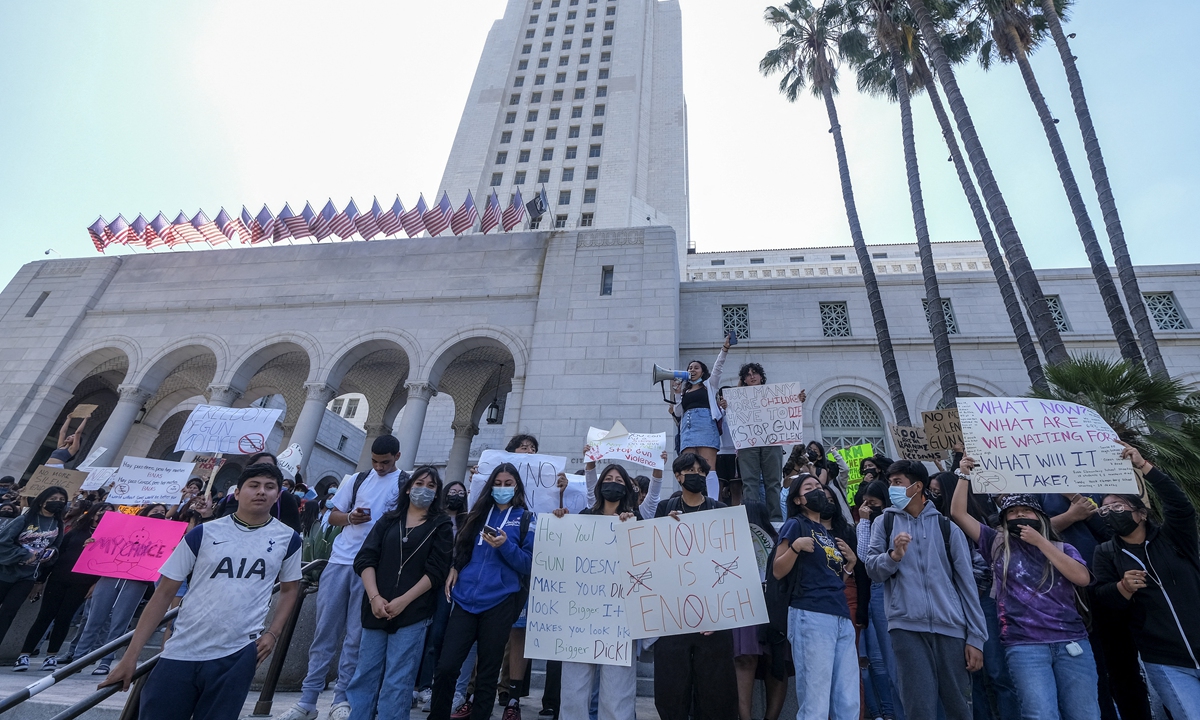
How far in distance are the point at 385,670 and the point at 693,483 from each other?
2.80 m

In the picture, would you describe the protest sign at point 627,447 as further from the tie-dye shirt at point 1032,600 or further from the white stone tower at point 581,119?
the white stone tower at point 581,119

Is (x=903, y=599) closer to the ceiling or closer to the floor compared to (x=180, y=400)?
closer to the floor

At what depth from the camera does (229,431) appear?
1059cm

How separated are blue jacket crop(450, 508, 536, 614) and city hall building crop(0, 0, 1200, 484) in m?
9.12

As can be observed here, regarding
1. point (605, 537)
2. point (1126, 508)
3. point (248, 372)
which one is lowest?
point (605, 537)

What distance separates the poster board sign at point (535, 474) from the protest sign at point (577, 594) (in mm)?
1668

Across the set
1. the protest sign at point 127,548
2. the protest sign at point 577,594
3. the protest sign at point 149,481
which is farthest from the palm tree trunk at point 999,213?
the protest sign at point 149,481

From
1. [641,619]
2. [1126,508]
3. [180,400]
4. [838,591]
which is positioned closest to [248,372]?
[180,400]

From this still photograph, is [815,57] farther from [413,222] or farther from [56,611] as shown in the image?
[56,611]

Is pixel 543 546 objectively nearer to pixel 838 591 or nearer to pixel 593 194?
pixel 838 591

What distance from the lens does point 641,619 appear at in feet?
14.4

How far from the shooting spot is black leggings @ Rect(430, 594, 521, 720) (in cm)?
417

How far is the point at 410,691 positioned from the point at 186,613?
1649 mm

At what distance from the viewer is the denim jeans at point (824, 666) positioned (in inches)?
154
